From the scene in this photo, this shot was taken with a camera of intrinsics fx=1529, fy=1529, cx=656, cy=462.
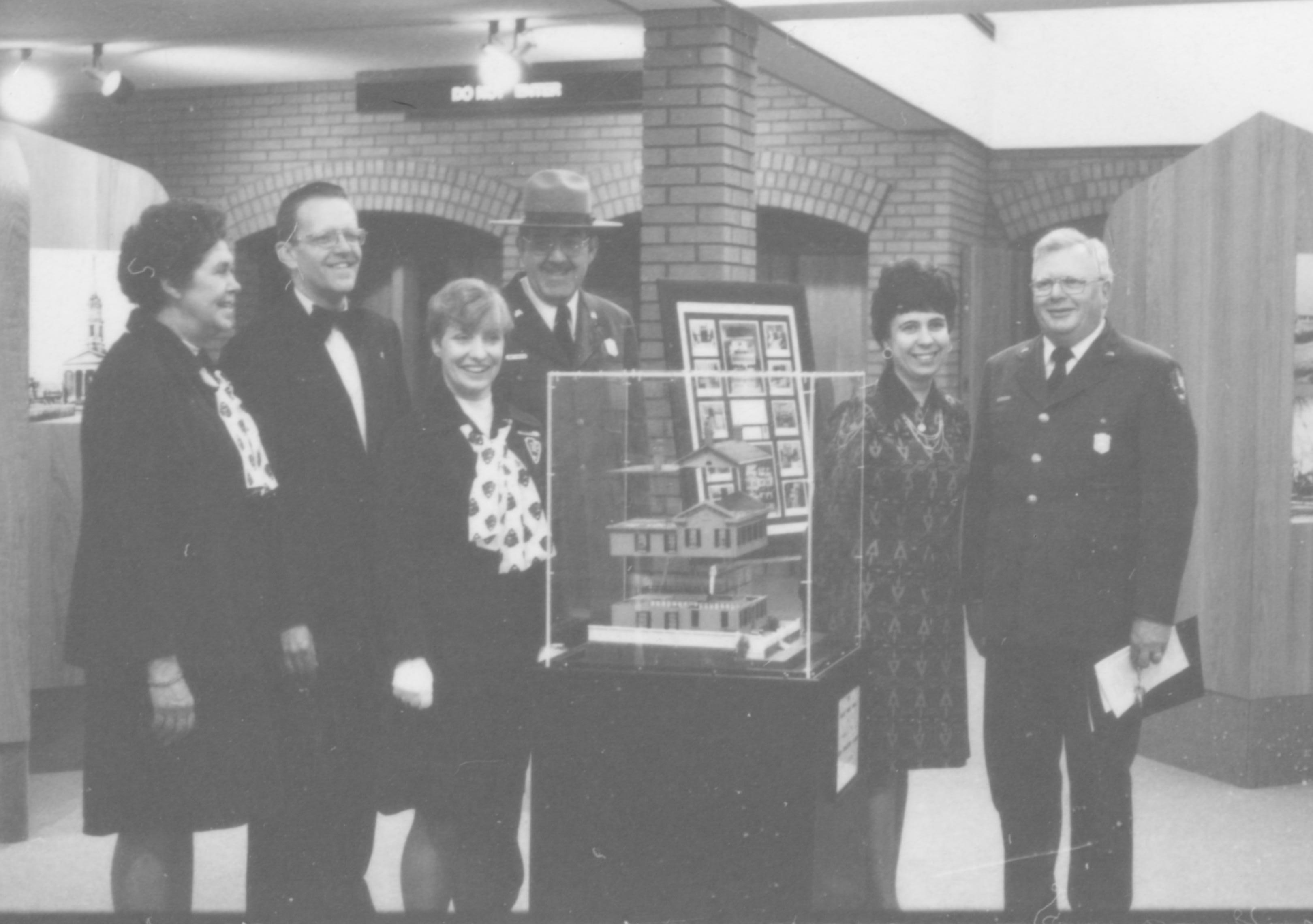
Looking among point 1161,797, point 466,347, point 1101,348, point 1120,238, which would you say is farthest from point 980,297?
point 466,347

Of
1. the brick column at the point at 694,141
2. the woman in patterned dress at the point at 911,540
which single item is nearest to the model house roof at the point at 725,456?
the woman in patterned dress at the point at 911,540

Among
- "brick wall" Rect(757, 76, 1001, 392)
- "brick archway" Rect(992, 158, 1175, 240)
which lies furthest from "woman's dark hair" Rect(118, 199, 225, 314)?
"brick archway" Rect(992, 158, 1175, 240)

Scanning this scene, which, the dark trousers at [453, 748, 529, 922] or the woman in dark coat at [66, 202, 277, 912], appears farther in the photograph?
the dark trousers at [453, 748, 529, 922]

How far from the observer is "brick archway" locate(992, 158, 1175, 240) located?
30.9 feet

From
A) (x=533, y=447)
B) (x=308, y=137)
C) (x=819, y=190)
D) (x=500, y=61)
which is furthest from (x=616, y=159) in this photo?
(x=533, y=447)

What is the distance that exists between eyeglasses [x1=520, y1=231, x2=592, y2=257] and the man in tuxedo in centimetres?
54

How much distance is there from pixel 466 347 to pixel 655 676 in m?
0.76

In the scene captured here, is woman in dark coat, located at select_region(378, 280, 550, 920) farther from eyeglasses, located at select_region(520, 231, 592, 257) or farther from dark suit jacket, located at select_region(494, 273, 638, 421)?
eyeglasses, located at select_region(520, 231, 592, 257)

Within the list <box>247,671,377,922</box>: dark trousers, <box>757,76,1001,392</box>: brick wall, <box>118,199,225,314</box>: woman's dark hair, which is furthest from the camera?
<box>757,76,1001,392</box>: brick wall

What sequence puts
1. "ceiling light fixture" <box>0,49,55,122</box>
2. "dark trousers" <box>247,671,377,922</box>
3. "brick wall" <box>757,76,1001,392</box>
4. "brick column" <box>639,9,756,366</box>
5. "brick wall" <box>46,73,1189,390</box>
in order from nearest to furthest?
"dark trousers" <box>247,671,377,922</box>, "brick column" <box>639,9,756,366</box>, "ceiling light fixture" <box>0,49,55,122</box>, "brick wall" <box>757,76,1001,392</box>, "brick wall" <box>46,73,1189,390</box>

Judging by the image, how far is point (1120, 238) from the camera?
5852 mm

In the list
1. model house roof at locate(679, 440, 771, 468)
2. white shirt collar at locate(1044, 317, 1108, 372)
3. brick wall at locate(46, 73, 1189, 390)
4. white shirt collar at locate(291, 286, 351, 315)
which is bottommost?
model house roof at locate(679, 440, 771, 468)

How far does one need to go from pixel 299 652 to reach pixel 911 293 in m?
1.53

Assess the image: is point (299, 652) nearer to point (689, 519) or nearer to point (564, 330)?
point (689, 519)
